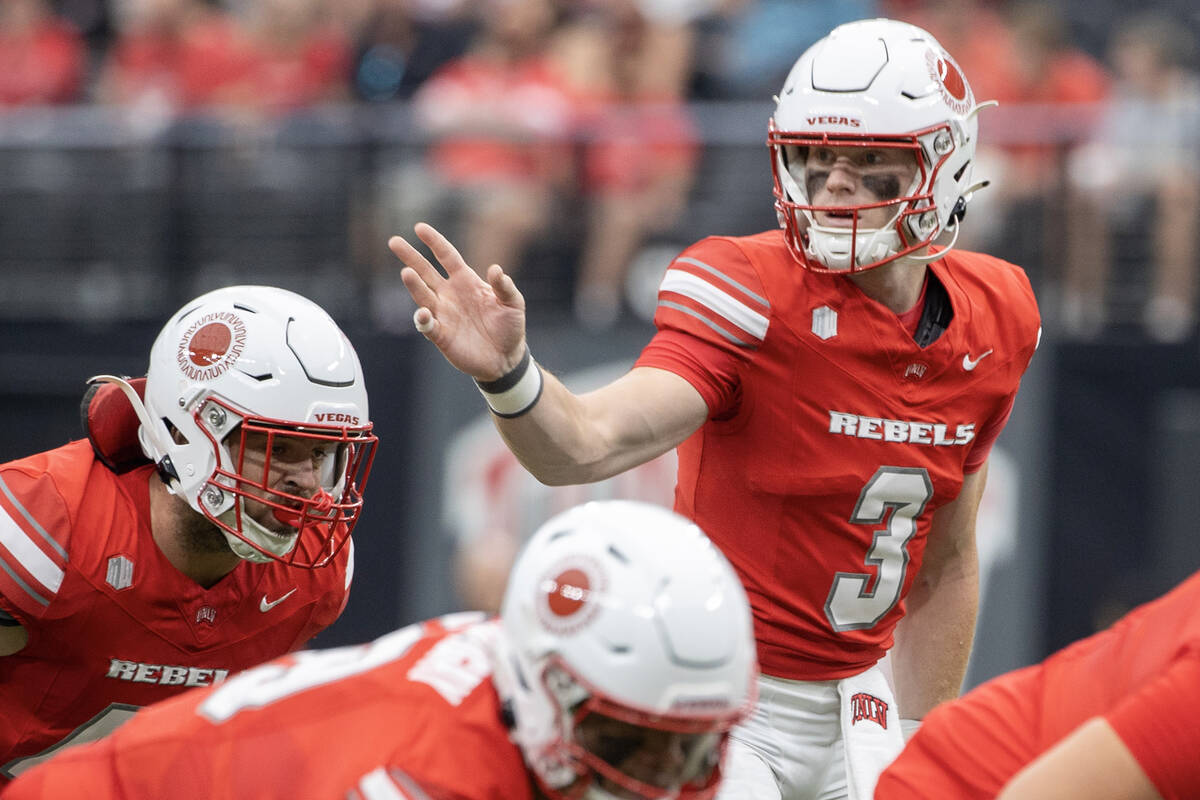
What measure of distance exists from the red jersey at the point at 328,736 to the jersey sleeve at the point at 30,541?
700mm

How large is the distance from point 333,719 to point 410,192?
536 centimetres

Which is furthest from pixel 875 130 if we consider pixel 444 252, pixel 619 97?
pixel 619 97

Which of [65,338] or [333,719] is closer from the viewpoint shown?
[333,719]

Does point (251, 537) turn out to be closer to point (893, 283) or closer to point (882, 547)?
point (882, 547)

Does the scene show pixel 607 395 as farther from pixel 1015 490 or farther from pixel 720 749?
pixel 1015 490

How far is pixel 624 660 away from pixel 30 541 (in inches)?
57.4

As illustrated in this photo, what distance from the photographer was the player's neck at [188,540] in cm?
363

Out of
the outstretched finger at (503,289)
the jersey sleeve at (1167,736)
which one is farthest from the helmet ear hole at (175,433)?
the jersey sleeve at (1167,736)

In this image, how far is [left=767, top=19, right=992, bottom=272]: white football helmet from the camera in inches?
143

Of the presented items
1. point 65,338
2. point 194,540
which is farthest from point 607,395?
point 65,338

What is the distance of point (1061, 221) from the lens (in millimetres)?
7422

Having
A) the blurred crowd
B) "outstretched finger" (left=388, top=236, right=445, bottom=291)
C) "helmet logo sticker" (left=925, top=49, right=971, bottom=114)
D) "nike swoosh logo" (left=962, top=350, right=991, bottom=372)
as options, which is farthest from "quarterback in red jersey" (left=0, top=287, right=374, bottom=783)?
the blurred crowd

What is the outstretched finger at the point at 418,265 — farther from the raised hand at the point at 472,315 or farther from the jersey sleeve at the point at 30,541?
the jersey sleeve at the point at 30,541

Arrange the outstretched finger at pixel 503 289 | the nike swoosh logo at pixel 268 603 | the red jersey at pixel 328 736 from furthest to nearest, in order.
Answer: the nike swoosh logo at pixel 268 603 → the outstretched finger at pixel 503 289 → the red jersey at pixel 328 736
